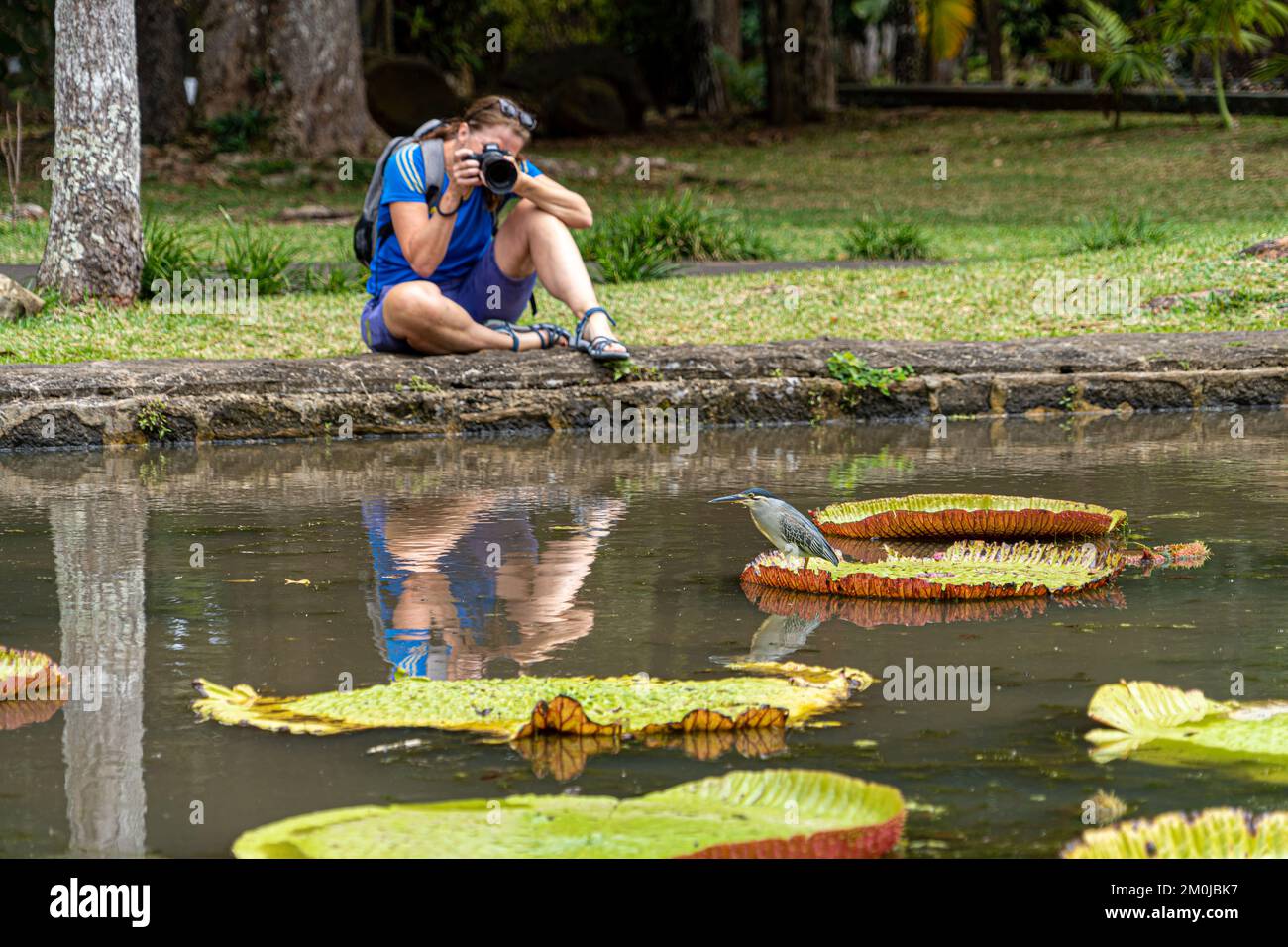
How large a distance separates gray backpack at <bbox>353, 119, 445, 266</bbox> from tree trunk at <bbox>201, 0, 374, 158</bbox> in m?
12.2

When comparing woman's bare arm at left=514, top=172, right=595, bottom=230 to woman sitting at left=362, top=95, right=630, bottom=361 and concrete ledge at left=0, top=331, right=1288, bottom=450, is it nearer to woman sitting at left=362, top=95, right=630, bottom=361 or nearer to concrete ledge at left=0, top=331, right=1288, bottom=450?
woman sitting at left=362, top=95, right=630, bottom=361

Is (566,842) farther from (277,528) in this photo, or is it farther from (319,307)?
(319,307)

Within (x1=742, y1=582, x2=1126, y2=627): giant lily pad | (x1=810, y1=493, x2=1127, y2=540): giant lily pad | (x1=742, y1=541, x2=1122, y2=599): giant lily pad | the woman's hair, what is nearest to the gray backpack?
the woman's hair

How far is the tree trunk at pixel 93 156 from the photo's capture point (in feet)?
29.5

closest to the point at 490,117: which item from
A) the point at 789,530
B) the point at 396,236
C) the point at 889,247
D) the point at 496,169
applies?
the point at 496,169

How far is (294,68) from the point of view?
18906mm

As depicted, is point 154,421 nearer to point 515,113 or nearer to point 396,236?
point 396,236

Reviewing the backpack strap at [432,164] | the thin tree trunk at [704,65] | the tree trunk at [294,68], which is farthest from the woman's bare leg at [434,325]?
the thin tree trunk at [704,65]

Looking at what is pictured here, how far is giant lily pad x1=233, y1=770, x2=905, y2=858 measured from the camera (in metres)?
2.36

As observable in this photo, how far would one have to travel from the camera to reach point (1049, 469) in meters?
6.09

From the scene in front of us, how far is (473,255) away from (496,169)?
692 mm
